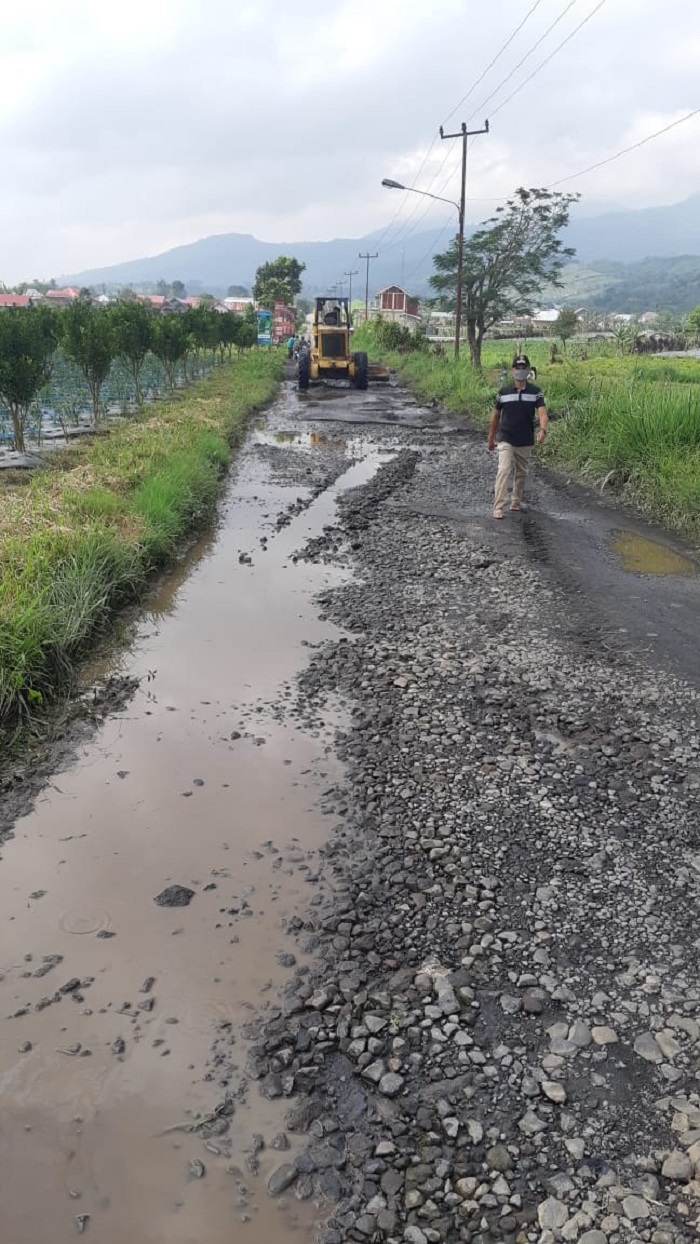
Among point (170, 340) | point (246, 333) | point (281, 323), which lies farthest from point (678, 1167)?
point (281, 323)

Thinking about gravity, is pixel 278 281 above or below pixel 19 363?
above

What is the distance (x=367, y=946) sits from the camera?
301cm

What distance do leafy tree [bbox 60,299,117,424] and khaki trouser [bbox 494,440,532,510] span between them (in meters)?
10.1

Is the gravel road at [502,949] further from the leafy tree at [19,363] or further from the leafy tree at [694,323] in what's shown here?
the leafy tree at [694,323]

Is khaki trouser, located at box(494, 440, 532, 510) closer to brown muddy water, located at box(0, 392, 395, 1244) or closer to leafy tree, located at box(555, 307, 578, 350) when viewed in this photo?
brown muddy water, located at box(0, 392, 395, 1244)

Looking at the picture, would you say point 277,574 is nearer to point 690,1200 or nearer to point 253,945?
point 253,945

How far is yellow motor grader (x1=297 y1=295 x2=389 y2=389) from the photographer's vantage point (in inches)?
941

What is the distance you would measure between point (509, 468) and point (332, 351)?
55.2 ft

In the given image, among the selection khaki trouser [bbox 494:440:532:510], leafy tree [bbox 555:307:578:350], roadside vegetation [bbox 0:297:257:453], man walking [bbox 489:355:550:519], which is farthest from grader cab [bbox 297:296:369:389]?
leafy tree [bbox 555:307:578:350]

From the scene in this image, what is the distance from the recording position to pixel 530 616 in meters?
6.36

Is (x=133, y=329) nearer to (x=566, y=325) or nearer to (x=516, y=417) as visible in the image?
(x=516, y=417)

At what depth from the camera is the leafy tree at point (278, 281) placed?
231 feet

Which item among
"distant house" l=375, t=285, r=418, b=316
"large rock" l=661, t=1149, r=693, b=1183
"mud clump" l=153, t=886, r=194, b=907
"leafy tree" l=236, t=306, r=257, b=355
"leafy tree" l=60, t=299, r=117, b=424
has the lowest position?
"mud clump" l=153, t=886, r=194, b=907

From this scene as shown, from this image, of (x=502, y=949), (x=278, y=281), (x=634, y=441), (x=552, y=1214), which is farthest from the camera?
(x=278, y=281)
